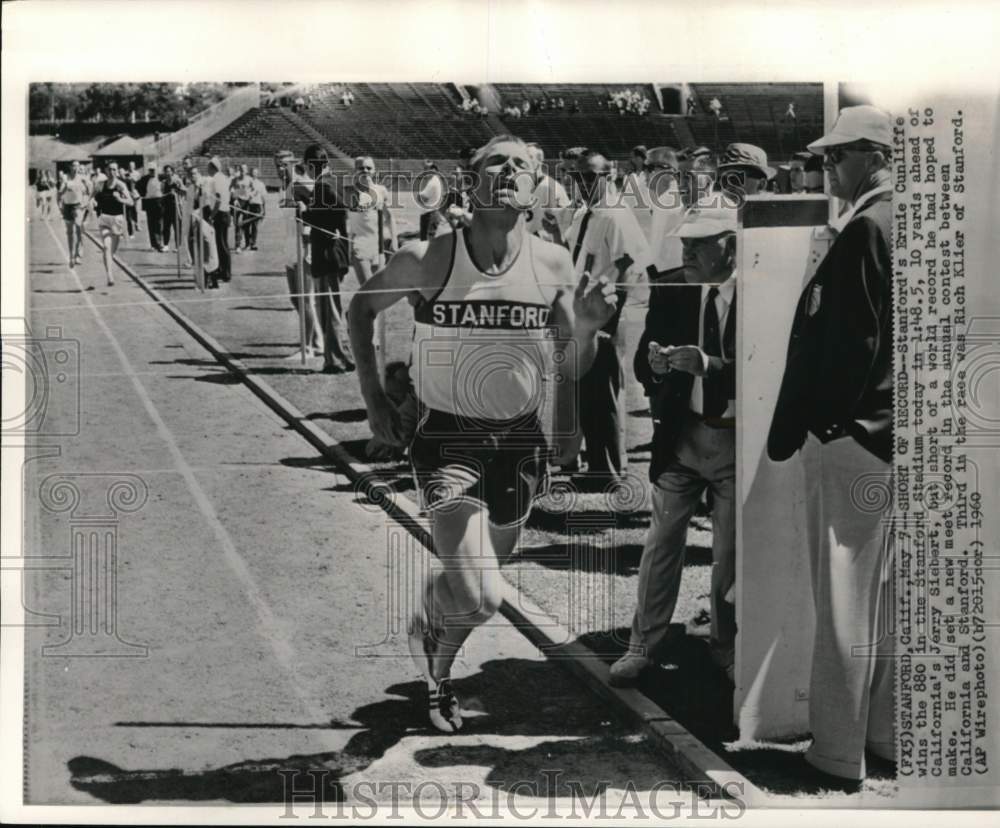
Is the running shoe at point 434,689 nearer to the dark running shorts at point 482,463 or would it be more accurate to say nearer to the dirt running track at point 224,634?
the dirt running track at point 224,634

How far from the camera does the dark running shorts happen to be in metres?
5.49

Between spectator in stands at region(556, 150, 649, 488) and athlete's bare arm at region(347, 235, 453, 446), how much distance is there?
1.66 feet

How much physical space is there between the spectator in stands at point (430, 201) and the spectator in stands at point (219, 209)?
73 centimetres

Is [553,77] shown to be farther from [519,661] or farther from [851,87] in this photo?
[519,661]

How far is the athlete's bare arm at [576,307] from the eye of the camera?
18.0 feet

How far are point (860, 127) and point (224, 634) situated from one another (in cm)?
296

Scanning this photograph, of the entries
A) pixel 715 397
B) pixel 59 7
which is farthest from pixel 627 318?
pixel 59 7

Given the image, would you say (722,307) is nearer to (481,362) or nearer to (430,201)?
(481,362)

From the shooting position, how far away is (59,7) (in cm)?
552

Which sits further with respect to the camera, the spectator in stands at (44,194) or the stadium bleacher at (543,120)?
the spectator in stands at (44,194)

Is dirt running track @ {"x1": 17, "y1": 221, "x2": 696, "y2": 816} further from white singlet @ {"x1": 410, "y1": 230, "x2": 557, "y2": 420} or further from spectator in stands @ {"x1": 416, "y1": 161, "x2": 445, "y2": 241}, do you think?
spectator in stands @ {"x1": 416, "y1": 161, "x2": 445, "y2": 241}

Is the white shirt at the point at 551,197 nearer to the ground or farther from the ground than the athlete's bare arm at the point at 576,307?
farther from the ground

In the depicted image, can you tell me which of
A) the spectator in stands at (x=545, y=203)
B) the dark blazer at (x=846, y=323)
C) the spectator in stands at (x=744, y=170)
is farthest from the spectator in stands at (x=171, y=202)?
the dark blazer at (x=846, y=323)

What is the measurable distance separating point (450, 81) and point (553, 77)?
0.38 metres
